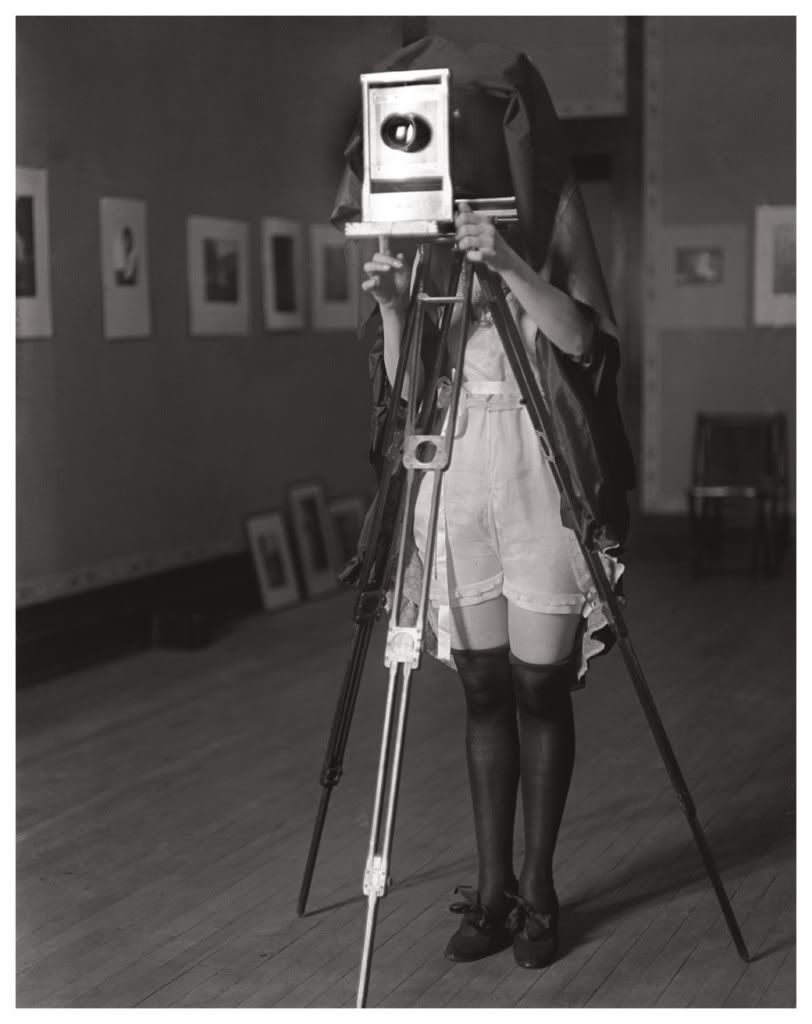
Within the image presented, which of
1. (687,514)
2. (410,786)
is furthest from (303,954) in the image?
(687,514)

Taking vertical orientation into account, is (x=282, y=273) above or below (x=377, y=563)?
above

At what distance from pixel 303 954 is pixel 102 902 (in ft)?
2.08

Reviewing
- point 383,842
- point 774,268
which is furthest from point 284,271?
point 383,842

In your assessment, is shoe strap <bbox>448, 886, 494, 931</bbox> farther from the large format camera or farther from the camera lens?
the camera lens

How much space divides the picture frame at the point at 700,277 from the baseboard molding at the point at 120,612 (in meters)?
3.23

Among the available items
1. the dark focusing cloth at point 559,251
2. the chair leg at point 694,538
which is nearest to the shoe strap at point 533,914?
the dark focusing cloth at point 559,251

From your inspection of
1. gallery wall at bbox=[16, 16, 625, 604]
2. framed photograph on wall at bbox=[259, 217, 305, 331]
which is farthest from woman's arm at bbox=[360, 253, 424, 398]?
framed photograph on wall at bbox=[259, 217, 305, 331]

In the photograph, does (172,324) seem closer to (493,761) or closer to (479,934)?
(493,761)

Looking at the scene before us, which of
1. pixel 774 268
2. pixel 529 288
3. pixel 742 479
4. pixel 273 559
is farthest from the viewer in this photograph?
pixel 774 268

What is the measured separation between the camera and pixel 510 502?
288 cm

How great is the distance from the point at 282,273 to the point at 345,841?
4362mm

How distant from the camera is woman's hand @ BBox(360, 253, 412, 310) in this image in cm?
264
